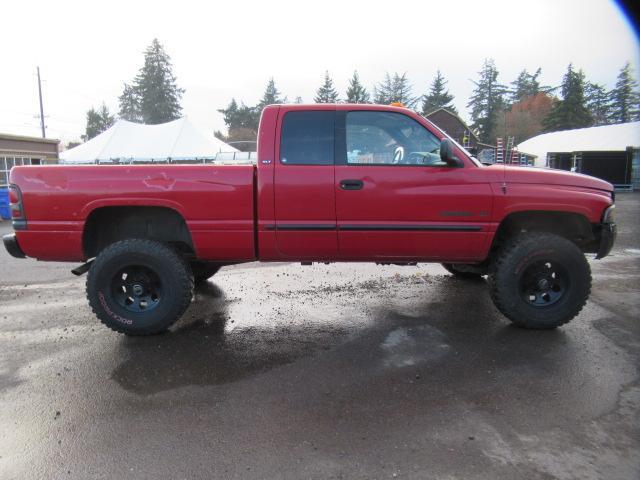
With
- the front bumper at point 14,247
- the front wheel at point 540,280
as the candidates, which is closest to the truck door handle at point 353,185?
the front wheel at point 540,280

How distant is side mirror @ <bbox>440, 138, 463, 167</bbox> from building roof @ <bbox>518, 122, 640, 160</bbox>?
29.5 meters

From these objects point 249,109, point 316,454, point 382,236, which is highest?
point 249,109

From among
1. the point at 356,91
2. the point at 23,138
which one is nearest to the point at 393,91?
the point at 356,91

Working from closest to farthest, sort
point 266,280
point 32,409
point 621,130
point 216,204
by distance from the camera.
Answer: point 32,409 < point 216,204 < point 266,280 < point 621,130

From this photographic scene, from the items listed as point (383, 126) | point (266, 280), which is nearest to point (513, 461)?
point (383, 126)

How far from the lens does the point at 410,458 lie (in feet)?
8.43

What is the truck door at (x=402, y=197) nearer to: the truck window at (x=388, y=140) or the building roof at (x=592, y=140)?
the truck window at (x=388, y=140)

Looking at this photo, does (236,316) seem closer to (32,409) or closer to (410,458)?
(32,409)

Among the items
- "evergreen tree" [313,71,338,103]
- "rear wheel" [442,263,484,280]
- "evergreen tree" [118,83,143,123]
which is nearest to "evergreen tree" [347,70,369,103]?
"evergreen tree" [313,71,338,103]

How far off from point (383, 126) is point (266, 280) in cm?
308

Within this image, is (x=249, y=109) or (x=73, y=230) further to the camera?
(x=249, y=109)

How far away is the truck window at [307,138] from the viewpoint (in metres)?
4.32

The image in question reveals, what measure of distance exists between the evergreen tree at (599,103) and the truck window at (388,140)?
6480cm

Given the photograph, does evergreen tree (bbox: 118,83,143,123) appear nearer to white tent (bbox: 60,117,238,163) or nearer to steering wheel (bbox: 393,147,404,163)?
white tent (bbox: 60,117,238,163)
